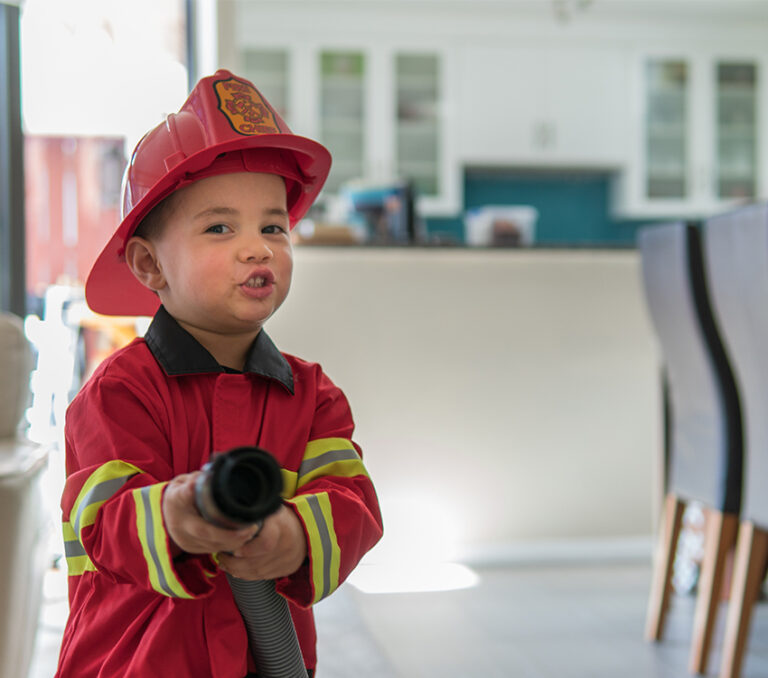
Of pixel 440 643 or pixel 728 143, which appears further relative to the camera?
pixel 728 143

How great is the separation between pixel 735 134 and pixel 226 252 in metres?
5.26

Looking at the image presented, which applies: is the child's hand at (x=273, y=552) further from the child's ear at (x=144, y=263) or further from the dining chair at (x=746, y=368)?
the dining chair at (x=746, y=368)

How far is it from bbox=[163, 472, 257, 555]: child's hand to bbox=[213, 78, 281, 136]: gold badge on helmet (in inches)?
13.1

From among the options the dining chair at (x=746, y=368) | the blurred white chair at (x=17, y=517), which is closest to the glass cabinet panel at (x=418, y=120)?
the dining chair at (x=746, y=368)

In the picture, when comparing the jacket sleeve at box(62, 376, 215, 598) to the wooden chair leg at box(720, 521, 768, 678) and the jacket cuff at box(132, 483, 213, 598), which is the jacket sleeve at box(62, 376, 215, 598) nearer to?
the jacket cuff at box(132, 483, 213, 598)

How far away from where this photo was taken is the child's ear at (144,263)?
32.9 inches

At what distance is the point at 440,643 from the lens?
6.67ft

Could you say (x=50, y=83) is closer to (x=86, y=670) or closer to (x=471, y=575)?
(x=86, y=670)

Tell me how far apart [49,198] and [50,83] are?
1.51 metres

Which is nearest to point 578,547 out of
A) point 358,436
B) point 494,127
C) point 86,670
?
point 358,436

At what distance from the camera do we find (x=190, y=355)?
2.59 ft

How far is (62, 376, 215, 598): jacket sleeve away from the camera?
0.66 metres

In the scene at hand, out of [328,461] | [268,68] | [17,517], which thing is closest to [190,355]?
[328,461]

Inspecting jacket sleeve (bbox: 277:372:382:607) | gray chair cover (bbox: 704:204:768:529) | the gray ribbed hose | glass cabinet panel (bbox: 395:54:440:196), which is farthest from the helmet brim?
glass cabinet panel (bbox: 395:54:440:196)
